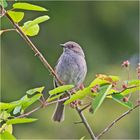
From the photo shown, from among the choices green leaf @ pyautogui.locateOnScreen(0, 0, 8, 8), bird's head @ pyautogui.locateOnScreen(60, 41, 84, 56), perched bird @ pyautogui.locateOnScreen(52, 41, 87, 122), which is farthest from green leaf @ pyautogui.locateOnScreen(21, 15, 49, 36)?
bird's head @ pyautogui.locateOnScreen(60, 41, 84, 56)

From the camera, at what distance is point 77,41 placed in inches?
650

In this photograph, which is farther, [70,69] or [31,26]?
[70,69]

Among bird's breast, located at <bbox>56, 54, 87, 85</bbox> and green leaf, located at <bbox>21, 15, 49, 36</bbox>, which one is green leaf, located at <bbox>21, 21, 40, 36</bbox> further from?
bird's breast, located at <bbox>56, 54, 87, 85</bbox>

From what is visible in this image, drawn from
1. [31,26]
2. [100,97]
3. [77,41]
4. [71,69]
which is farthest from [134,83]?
[77,41]

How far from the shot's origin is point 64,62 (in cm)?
621

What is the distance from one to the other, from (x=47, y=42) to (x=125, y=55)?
2.12 metres

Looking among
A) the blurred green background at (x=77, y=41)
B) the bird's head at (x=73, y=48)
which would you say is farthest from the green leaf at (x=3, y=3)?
the blurred green background at (x=77, y=41)

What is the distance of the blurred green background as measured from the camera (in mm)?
15070

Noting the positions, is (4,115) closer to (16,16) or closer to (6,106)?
(6,106)

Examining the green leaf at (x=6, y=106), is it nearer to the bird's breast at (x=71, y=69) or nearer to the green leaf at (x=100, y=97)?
the green leaf at (x=100, y=97)

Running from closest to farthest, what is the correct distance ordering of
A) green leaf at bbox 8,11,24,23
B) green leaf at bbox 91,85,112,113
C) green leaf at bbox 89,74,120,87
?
green leaf at bbox 91,85,112,113 → green leaf at bbox 89,74,120,87 → green leaf at bbox 8,11,24,23

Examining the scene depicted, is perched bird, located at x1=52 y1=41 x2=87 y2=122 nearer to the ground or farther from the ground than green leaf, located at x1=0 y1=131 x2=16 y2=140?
nearer to the ground

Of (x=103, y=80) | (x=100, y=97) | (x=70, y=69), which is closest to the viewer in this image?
(x=100, y=97)

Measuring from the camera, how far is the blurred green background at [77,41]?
49.4ft
